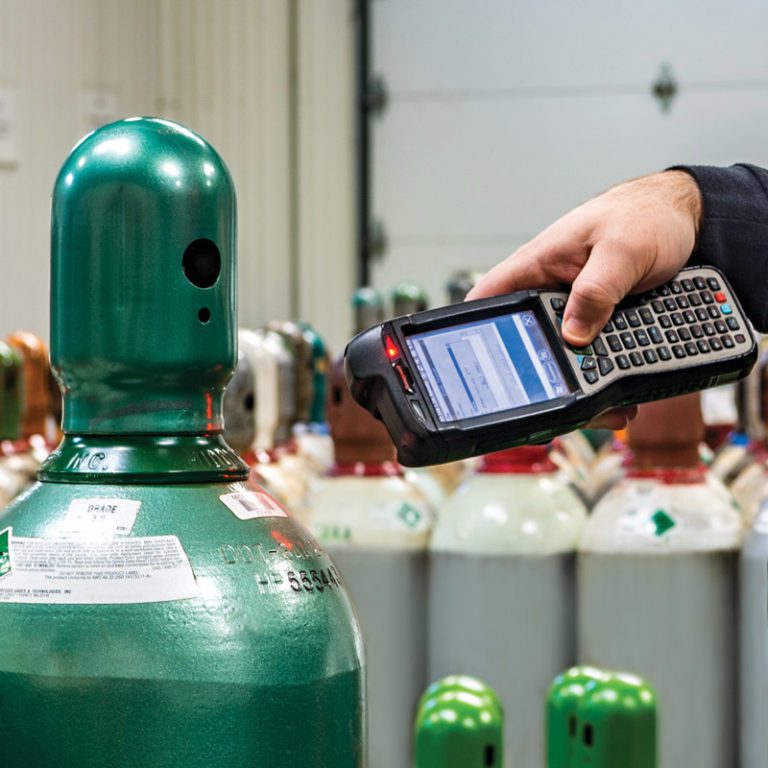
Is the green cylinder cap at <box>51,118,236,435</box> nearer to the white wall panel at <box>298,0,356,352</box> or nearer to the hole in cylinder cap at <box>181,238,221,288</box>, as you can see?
the hole in cylinder cap at <box>181,238,221,288</box>

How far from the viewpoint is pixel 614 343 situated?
2.64ft

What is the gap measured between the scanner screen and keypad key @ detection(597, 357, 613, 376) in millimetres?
23

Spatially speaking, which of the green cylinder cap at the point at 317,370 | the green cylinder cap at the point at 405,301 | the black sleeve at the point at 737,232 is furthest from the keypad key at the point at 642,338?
the green cylinder cap at the point at 405,301

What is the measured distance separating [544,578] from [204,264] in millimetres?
893

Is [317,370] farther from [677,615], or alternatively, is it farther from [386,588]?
[677,615]

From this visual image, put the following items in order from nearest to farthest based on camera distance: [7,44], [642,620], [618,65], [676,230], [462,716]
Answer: [462,716] < [676,230] < [642,620] < [7,44] < [618,65]

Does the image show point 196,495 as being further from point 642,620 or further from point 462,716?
point 642,620

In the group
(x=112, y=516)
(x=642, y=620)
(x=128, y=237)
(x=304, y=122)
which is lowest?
(x=642, y=620)

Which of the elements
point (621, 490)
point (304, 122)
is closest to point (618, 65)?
point (304, 122)

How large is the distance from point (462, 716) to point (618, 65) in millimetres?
3652

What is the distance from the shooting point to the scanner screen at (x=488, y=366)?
30.1 inches

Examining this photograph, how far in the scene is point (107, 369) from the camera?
0.66 metres

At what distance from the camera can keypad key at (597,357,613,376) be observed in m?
0.79

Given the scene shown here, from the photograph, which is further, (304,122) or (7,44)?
(304,122)
